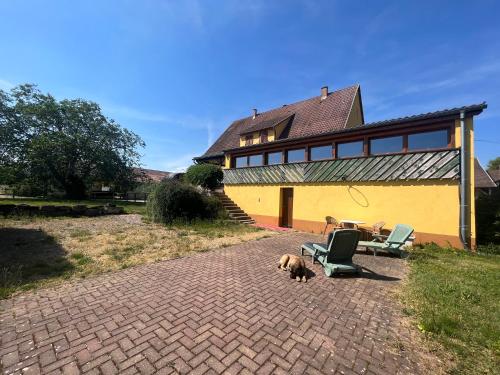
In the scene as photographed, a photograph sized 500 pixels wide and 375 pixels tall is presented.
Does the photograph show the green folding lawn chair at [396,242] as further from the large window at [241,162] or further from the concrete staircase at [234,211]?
the large window at [241,162]

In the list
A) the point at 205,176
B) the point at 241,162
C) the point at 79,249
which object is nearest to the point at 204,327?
the point at 79,249

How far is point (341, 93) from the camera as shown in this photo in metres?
18.9

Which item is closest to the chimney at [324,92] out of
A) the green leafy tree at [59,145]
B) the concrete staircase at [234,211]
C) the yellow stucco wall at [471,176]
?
the concrete staircase at [234,211]

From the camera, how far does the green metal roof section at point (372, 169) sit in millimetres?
8609

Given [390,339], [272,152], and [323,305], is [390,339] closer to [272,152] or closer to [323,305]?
[323,305]

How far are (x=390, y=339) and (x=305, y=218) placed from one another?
31.6 feet

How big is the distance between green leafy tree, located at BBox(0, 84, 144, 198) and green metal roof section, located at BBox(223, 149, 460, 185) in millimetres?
25191

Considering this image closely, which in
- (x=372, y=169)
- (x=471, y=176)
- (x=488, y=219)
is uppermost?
(x=372, y=169)

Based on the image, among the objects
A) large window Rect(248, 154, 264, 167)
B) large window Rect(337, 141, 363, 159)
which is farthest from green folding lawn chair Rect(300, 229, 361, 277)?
large window Rect(248, 154, 264, 167)

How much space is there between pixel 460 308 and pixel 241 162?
47.6 feet

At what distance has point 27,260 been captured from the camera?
596 cm

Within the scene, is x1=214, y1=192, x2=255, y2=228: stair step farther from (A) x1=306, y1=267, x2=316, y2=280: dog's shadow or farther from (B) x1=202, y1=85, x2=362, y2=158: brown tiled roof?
(A) x1=306, y1=267, x2=316, y2=280: dog's shadow

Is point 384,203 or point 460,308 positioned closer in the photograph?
point 460,308

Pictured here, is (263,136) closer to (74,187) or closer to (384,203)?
(384,203)
